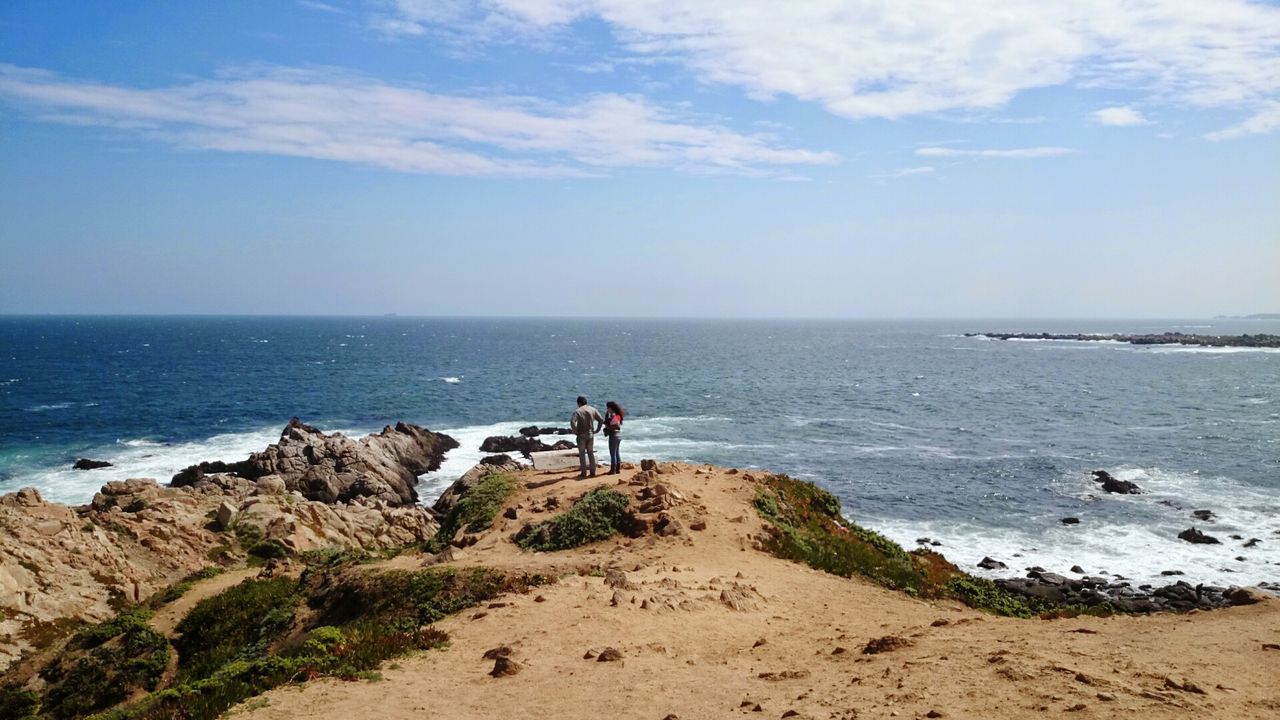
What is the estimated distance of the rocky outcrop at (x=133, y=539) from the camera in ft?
66.7

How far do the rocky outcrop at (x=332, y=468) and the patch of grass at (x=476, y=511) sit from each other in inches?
794

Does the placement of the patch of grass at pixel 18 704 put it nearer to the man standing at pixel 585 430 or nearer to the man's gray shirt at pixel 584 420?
the man standing at pixel 585 430

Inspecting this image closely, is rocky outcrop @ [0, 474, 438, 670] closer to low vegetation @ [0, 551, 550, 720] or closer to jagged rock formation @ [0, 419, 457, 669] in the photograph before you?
jagged rock formation @ [0, 419, 457, 669]

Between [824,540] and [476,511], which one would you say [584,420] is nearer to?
[476,511]

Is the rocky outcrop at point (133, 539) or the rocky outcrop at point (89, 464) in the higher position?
the rocky outcrop at point (133, 539)

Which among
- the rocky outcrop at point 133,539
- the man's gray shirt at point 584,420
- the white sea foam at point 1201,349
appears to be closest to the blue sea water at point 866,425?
the rocky outcrop at point 133,539

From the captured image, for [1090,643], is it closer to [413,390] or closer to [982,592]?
[982,592]

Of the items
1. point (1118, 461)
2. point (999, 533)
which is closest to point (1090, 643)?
point (999, 533)

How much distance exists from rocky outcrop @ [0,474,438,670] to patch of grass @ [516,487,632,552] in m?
13.6

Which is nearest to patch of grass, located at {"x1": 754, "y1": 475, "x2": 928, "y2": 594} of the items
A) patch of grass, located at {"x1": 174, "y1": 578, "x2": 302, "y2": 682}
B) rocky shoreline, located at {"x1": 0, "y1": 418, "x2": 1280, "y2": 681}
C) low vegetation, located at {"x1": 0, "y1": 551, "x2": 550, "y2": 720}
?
rocky shoreline, located at {"x1": 0, "y1": 418, "x2": 1280, "y2": 681}

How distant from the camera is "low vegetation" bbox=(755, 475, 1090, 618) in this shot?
1752cm

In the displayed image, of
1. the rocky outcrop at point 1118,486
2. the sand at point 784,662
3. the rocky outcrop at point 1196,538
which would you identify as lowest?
the rocky outcrop at point 1196,538

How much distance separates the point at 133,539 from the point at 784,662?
25277 mm

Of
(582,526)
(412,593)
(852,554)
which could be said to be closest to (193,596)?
(412,593)
